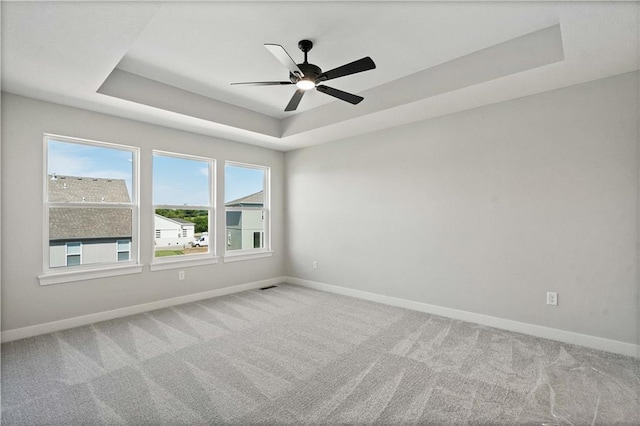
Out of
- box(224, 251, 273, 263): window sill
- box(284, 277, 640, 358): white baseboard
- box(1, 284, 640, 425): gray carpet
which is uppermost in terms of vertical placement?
box(224, 251, 273, 263): window sill

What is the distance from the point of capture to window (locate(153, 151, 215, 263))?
432 cm

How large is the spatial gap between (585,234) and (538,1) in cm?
210

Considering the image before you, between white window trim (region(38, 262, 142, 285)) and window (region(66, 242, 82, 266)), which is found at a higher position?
window (region(66, 242, 82, 266))

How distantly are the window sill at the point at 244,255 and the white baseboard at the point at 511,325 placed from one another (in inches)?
56.1

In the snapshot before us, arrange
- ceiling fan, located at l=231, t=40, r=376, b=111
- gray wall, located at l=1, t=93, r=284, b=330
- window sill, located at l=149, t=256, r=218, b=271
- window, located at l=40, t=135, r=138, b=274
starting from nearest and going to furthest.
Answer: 1. ceiling fan, located at l=231, t=40, r=376, b=111
2. gray wall, located at l=1, t=93, r=284, b=330
3. window, located at l=40, t=135, r=138, b=274
4. window sill, located at l=149, t=256, r=218, b=271

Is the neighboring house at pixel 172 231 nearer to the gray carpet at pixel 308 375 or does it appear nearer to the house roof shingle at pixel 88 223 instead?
the house roof shingle at pixel 88 223

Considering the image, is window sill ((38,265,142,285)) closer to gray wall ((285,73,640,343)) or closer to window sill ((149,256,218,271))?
window sill ((149,256,218,271))

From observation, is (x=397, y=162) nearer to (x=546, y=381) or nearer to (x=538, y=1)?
(x=538, y=1)

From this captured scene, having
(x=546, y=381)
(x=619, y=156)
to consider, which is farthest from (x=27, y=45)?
(x=619, y=156)

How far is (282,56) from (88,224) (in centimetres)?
311

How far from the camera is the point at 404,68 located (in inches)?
129

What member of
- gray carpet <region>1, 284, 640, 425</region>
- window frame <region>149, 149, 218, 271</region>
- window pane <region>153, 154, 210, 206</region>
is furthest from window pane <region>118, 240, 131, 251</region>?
gray carpet <region>1, 284, 640, 425</region>

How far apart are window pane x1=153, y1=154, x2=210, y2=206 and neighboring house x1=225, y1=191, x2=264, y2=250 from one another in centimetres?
49

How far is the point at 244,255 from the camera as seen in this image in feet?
17.0
